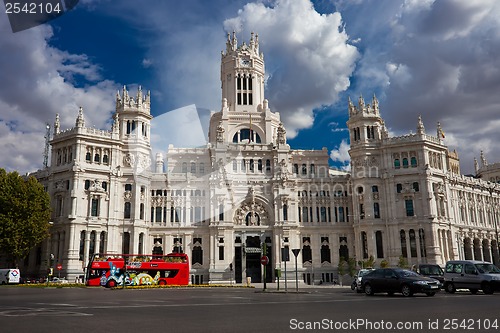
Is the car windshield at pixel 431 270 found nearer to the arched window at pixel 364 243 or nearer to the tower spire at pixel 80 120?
the arched window at pixel 364 243

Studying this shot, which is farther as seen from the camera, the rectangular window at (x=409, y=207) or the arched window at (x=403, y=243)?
the rectangular window at (x=409, y=207)

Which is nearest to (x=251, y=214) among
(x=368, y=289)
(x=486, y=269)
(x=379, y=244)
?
(x=379, y=244)

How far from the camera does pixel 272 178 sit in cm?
8112

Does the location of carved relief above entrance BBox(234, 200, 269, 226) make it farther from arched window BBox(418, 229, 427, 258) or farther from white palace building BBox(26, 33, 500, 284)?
arched window BBox(418, 229, 427, 258)

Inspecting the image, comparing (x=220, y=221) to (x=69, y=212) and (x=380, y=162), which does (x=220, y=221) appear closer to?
(x=69, y=212)

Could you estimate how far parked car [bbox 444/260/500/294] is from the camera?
31.9 m

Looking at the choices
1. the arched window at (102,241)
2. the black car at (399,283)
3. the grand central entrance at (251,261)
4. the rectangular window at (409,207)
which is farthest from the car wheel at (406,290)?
the arched window at (102,241)

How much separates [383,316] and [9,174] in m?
67.4

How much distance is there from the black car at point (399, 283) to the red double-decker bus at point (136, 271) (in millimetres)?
30259

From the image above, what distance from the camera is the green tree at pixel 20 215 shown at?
2532 inches

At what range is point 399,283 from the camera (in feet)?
98.3

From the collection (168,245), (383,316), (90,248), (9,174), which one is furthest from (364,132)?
(383,316)

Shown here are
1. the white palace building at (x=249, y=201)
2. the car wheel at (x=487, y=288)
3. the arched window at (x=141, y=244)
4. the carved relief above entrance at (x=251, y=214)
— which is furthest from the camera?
the carved relief above entrance at (x=251, y=214)

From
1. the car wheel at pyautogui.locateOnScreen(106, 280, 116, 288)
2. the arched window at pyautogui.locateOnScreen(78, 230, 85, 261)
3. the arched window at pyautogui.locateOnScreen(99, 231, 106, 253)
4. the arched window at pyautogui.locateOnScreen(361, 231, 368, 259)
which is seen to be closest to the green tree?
the arched window at pyautogui.locateOnScreen(78, 230, 85, 261)
